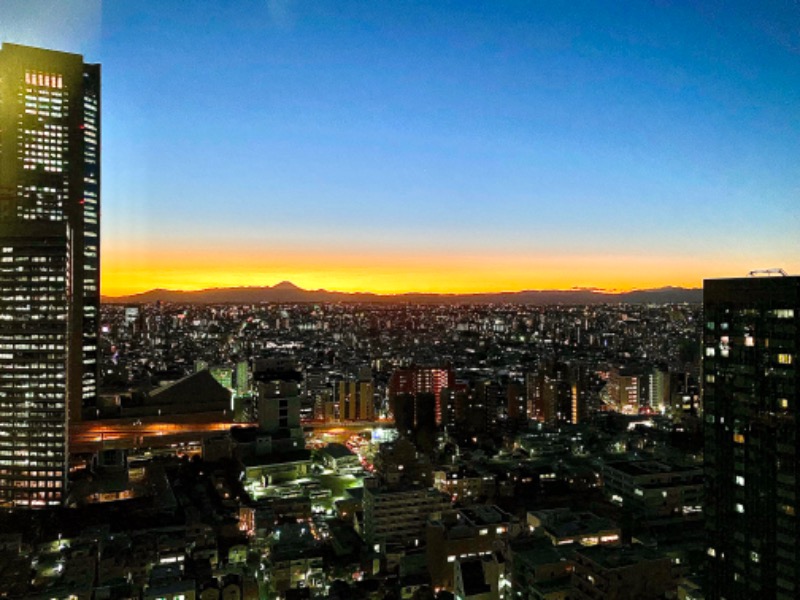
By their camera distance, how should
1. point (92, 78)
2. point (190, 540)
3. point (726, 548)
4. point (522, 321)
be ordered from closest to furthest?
1. point (726, 548)
2. point (190, 540)
3. point (92, 78)
4. point (522, 321)

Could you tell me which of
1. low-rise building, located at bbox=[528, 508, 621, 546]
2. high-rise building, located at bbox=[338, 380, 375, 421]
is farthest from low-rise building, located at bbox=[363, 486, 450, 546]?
high-rise building, located at bbox=[338, 380, 375, 421]

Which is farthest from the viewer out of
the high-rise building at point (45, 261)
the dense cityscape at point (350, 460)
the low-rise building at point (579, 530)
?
the high-rise building at point (45, 261)

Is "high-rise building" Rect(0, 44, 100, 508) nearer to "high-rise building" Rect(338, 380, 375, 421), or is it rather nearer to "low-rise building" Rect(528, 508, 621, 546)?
"high-rise building" Rect(338, 380, 375, 421)

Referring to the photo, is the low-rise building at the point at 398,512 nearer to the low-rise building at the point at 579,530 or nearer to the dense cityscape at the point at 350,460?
the dense cityscape at the point at 350,460

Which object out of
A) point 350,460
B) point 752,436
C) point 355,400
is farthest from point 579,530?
point 355,400

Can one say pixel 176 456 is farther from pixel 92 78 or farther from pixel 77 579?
pixel 92 78

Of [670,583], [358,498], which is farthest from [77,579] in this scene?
[670,583]

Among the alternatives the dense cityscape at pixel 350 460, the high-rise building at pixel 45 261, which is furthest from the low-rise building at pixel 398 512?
the high-rise building at pixel 45 261
